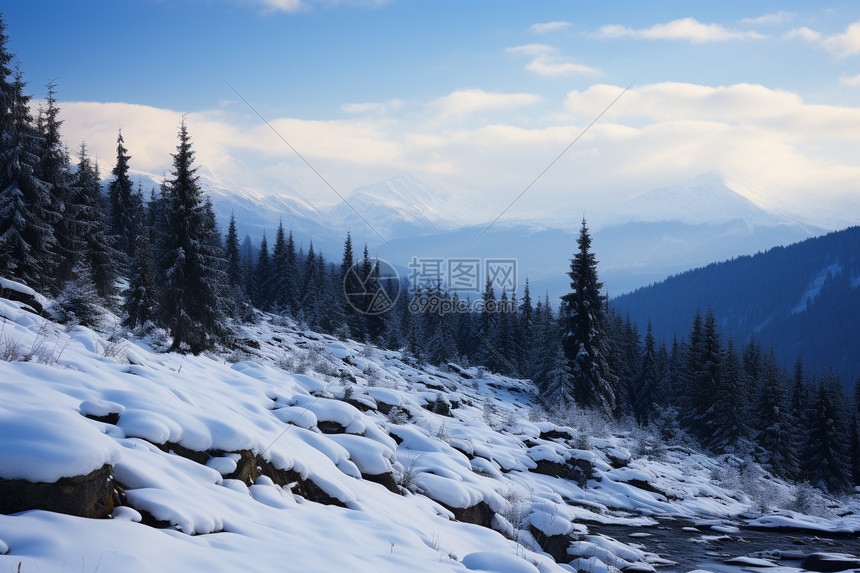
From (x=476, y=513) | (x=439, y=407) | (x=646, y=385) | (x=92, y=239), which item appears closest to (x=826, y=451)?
(x=646, y=385)

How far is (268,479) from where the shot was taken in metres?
6.29

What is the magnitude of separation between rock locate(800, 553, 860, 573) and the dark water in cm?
21

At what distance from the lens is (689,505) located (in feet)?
47.4

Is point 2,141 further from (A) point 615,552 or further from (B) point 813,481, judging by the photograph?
(B) point 813,481

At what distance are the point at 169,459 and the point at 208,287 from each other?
1770 cm

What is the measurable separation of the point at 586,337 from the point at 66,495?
33.1 m

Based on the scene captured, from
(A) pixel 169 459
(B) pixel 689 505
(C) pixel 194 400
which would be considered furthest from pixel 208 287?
(B) pixel 689 505

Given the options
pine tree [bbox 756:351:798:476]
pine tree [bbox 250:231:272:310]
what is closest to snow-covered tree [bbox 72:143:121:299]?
pine tree [bbox 250:231:272:310]

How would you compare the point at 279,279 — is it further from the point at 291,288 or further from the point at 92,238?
the point at 92,238

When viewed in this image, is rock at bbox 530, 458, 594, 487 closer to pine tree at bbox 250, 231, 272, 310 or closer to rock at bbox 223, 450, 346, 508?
rock at bbox 223, 450, 346, 508

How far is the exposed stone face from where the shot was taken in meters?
3.42

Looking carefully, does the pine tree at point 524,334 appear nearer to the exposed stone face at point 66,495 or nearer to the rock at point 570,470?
the rock at point 570,470

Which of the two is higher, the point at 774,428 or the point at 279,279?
the point at 279,279

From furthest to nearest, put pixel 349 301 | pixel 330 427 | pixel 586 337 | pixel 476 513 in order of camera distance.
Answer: pixel 349 301
pixel 586 337
pixel 330 427
pixel 476 513
